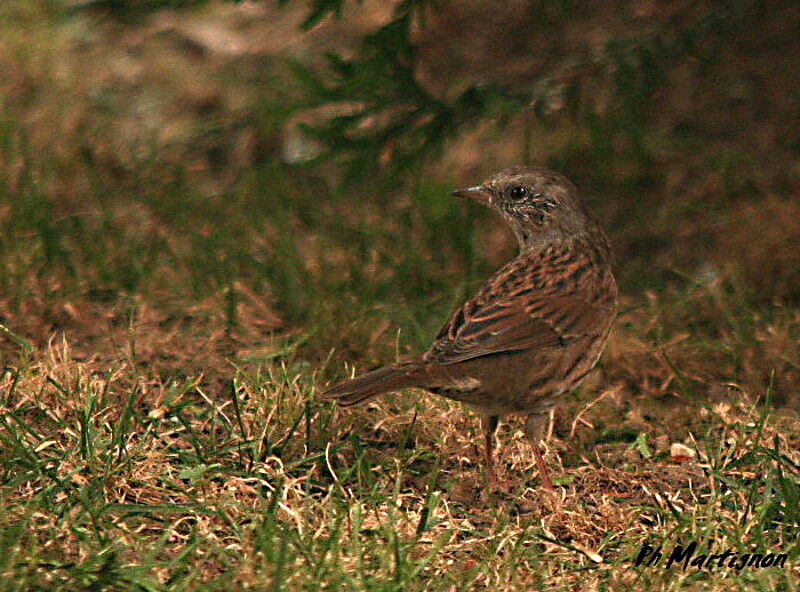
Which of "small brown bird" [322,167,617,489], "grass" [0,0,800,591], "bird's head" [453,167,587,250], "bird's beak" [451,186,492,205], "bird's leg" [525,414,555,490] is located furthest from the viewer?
"bird's beak" [451,186,492,205]

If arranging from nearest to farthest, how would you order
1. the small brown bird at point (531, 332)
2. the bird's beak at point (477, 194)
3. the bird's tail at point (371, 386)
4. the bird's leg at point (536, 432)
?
the bird's tail at point (371, 386)
the small brown bird at point (531, 332)
the bird's leg at point (536, 432)
the bird's beak at point (477, 194)

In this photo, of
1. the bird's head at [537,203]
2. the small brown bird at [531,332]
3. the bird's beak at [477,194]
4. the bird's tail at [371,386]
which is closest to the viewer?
the bird's tail at [371,386]

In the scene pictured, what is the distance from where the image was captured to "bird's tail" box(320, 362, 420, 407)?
4.17 metres

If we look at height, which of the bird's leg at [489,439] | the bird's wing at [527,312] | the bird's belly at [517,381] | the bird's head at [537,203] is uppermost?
the bird's head at [537,203]

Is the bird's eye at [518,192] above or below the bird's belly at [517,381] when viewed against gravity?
above

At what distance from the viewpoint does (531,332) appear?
4.50 m

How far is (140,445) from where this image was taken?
4238 mm

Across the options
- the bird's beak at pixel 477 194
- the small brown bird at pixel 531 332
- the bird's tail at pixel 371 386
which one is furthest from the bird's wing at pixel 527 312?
the bird's beak at pixel 477 194

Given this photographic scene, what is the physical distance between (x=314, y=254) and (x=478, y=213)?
1110mm

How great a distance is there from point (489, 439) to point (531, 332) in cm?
43

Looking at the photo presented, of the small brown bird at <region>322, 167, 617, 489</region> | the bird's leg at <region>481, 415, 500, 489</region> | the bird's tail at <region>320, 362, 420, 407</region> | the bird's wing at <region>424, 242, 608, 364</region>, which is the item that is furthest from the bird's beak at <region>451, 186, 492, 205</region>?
the bird's tail at <region>320, 362, 420, 407</region>

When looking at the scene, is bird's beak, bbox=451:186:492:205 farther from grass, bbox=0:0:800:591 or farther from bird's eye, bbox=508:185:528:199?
grass, bbox=0:0:800:591

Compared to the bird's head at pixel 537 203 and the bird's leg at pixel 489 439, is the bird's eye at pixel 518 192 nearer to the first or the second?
the bird's head at pixel 537 203

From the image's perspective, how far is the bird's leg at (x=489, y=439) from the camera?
14.8ft
